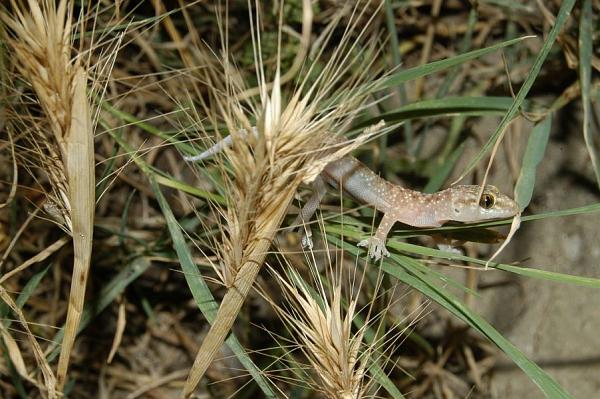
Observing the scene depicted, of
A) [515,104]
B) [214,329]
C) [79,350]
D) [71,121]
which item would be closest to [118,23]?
[71,121]

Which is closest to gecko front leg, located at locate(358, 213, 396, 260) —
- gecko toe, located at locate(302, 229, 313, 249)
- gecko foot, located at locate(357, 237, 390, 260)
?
gecko foot, located at locate(357, 237, 390, 260)

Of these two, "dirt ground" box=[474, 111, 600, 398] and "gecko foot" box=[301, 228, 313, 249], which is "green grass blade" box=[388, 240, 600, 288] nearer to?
"gecko foot" box=[301, 228, 313, 249]

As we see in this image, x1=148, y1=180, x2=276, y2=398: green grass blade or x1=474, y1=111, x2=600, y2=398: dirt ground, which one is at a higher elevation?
x1=148, y1=180, x2=276, y2=398: green grass blade

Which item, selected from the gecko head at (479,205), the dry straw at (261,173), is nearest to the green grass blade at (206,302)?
the dry straw at (261,173)

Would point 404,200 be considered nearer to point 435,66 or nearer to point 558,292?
point 435,66

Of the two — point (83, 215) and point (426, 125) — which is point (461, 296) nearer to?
point (426, 125)

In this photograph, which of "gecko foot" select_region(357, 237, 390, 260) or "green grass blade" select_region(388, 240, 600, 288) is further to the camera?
A: "gecko foot" select_region(357, 237, 390, 260)

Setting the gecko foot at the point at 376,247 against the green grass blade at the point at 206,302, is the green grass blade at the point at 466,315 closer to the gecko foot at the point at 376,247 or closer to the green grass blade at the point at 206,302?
the gecko foot at the point at 376,247
